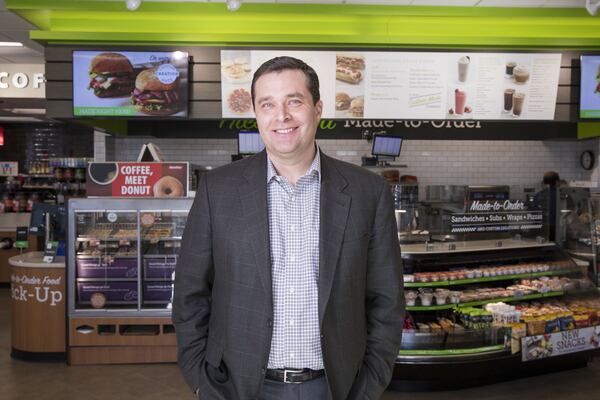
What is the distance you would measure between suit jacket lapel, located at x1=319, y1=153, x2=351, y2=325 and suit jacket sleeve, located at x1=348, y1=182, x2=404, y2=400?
15 centimetres

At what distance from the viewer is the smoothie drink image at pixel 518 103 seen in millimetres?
5129

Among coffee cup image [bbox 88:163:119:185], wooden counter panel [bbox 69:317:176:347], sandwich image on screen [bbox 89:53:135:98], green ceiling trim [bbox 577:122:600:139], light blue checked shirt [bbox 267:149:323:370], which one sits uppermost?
sandwich image on screen [bbox 89:53:135:98]

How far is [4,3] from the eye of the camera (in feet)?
16.2

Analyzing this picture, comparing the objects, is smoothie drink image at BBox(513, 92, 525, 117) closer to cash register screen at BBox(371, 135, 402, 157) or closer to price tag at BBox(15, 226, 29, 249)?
cash register screen at BBox(371, 135, 402, 157)

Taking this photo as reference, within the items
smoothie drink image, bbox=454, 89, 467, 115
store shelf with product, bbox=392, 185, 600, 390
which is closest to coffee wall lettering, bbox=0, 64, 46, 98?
smoothie drink image, bbox=454, 89, 467, 115

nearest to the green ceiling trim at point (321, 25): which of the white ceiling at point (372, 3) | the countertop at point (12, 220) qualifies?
the white ceiling at point (372, 3)

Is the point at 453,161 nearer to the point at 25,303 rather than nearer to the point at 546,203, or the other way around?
the point at 546,203

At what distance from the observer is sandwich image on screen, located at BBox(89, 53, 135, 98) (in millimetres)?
4984

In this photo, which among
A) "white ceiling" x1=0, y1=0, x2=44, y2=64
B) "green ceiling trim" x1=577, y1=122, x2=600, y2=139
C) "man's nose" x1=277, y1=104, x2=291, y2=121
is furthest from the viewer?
"green ceiling trim" x1=577, y1=122, x2=600, y2=139

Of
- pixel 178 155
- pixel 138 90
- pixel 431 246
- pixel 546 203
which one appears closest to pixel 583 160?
pixel 546 203

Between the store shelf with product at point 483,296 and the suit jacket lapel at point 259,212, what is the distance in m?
2.73

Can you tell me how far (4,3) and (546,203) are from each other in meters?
5.15

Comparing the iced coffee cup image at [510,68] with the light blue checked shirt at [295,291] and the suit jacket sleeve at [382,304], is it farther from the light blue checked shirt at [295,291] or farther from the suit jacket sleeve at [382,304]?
the light blue checked shirt at [295,291]

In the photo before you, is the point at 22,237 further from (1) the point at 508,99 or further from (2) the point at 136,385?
(1) the point at 508,99
